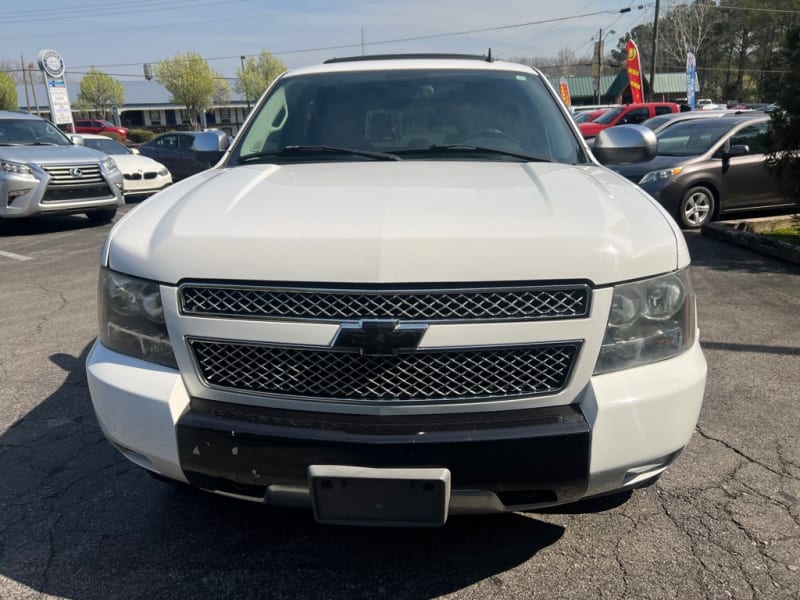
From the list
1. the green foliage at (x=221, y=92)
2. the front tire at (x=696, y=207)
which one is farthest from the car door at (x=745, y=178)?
the green foliage at (x=221, y=92)

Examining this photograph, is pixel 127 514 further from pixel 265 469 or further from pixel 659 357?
pixel 659 357

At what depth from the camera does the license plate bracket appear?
6.14ft

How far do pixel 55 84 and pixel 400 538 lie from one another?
2050 cm

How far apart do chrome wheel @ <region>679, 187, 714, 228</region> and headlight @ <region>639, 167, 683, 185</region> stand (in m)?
0.33

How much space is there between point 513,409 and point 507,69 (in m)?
2.39

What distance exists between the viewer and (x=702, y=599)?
218 centimetres

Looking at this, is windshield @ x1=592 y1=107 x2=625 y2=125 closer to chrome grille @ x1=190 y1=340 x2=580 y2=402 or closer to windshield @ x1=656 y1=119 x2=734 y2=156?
windshield @ x1=656 y1=119 x2=734 y2=156

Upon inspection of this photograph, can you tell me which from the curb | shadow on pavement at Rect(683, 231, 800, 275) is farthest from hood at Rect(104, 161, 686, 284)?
the curb

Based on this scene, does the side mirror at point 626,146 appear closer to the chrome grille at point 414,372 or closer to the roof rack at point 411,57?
the roof rack at point 411,57

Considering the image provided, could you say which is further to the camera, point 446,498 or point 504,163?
point 504,163

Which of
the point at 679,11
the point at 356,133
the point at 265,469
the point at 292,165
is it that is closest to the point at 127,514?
the point at 265,469

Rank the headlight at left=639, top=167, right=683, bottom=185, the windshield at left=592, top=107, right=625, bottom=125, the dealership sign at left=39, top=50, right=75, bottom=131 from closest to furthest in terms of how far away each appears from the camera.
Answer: the headlight at left=639, top=167, right=683, bottom=185, the dealership sign at left=39, top=50, right=75, bottom=131, the windshield at left=592, top=107, right=625, bottom=125

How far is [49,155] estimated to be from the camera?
9906mm

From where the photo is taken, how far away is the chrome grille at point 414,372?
6.49 feet
